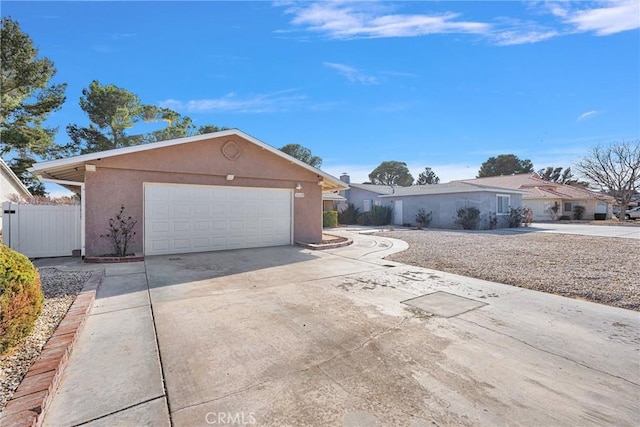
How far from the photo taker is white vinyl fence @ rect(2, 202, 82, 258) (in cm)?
798

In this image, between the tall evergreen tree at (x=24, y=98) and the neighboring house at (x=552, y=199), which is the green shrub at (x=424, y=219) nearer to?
the neighboring house at (x=552, y=199)

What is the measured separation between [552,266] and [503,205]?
15.3 metres

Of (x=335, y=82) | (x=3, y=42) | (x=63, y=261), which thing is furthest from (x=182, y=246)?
(x=3, y=42)

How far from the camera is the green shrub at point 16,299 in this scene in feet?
8.62

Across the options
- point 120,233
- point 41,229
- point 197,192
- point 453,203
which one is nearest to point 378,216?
point 453,203

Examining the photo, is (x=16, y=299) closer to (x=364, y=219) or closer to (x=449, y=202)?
(x=449, y=202)

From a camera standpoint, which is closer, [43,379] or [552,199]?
[43,379]

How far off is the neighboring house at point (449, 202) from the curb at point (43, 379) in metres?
20.6

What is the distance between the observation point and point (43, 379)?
227cm

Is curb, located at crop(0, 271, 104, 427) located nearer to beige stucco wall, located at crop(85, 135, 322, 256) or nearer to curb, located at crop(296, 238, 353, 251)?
beige stucco wall, located at crop(85, 135, 322, 256)

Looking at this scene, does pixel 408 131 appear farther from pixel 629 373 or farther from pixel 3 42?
pixel 3 42

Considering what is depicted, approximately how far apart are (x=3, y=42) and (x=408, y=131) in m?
22.7

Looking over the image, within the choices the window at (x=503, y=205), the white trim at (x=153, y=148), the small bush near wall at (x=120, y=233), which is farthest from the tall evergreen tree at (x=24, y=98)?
the window at (x=503, y=205)

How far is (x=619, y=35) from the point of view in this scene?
8.87 metres
